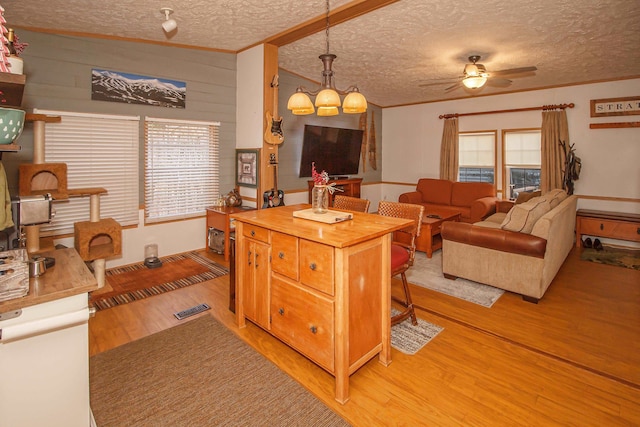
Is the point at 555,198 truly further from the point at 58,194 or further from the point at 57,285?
the point at 58,194

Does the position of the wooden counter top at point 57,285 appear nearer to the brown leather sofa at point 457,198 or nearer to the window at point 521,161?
the brown leather sofa at point 457,198

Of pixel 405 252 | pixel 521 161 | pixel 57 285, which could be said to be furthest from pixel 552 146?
pixel 57 285

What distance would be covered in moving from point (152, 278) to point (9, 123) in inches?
112

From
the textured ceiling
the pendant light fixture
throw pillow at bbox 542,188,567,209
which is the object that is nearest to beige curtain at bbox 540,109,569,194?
the textured ceiling

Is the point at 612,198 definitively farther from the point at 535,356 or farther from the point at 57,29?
the point at 57,29

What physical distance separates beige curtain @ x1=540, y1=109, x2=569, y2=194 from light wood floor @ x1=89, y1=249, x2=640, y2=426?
8.69ft

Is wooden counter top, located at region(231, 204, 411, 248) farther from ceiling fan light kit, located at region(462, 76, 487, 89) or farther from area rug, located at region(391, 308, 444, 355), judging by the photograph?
ceiling fan light kit, located at region(462, 76, 487, 89)

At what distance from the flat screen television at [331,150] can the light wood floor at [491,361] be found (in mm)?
3316

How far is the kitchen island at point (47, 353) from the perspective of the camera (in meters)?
1.36

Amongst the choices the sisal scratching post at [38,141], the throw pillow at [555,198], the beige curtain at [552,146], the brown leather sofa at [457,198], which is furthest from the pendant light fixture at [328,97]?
the beige curtain at [552,146]

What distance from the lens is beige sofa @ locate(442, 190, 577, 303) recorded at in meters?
3.38

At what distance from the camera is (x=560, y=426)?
74.5 inches

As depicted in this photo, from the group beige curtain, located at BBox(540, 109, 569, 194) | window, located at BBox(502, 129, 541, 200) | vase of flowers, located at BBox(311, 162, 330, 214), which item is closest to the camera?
vase of flowers, located at BBox(311, 162, 330, 214)

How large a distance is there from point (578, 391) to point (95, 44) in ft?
18.3
